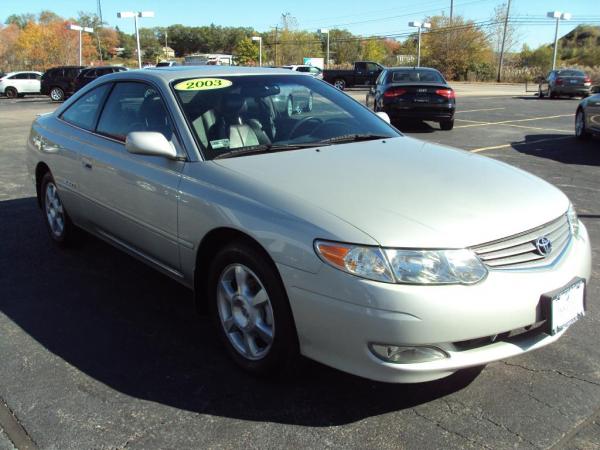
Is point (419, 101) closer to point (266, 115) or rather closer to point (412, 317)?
point (266, 115)

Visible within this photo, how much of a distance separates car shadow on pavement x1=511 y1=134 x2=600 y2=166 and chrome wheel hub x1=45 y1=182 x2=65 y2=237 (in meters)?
7.60

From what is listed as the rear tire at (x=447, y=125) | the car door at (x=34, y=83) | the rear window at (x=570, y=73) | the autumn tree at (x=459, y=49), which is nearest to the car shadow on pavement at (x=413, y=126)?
the rear tire at (x=447, y=125)

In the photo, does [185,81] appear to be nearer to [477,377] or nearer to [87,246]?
[87,246]

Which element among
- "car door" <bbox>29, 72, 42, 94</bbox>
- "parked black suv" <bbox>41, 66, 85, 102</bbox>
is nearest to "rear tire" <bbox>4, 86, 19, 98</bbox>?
"car door" <bbox>29, 72, 42, 94</bbox>

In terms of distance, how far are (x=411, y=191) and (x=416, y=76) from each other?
12.1m

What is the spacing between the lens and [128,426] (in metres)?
2.56

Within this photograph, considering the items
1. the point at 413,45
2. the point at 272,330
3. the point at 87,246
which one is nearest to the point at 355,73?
the point at 87,246

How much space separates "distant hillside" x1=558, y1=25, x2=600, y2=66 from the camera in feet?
226

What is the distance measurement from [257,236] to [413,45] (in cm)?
8103

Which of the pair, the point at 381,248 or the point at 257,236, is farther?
the point at 257,236

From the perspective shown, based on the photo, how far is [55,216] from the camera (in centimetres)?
501

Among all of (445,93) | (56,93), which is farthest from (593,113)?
(56,93)

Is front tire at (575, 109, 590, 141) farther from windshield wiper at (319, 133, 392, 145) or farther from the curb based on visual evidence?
the curb

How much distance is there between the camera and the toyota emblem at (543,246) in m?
2.61
